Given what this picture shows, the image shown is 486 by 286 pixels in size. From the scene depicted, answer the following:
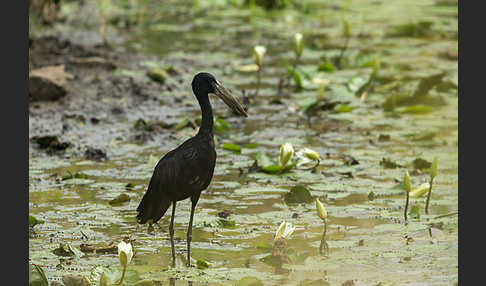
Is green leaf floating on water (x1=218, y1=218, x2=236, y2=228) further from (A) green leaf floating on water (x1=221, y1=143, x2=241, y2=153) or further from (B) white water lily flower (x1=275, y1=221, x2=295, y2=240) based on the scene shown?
(A) green leaf floating on water (x1=221, y1=143, x2=241, y2=153)

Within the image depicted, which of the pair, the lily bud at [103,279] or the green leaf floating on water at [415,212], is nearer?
the lily bud at [103,279]

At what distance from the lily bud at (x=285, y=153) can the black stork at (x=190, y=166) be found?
1.76 metres

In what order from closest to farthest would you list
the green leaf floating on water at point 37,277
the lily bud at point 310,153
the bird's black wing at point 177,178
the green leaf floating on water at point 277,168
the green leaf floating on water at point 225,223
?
the green leaf floating on water at point 37,277 → the bird's black wing at point 177,178 → the green leaf floating on water at point 225,223 → the lily bud at point 310,153 → the green leaf floating on water at point 277,168

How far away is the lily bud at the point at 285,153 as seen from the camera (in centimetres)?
732

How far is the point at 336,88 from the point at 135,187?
3.85 meters

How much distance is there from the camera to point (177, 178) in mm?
5531

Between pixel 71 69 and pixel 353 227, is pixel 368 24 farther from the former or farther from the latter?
pixel 353 227

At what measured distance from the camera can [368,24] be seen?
14688 mm

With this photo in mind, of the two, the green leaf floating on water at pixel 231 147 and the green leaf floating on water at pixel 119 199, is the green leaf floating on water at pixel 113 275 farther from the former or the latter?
the green leaf floating on water at pixel 231 147

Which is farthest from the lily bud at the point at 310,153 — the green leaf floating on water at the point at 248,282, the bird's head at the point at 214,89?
the green leaf floating on water at the point at 248,282

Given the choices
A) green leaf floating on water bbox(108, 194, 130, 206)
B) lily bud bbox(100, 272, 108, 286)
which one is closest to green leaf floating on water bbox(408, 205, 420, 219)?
green leaf floating on water bbox(108, 194, 130, 206)

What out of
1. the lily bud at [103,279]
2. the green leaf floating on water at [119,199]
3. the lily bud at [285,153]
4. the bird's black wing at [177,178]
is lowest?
the green leaf floating on water at [119,199]

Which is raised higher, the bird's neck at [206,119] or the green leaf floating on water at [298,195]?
the bird's neck at [206,119]

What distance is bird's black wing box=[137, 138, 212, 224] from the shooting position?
18.1 feet
